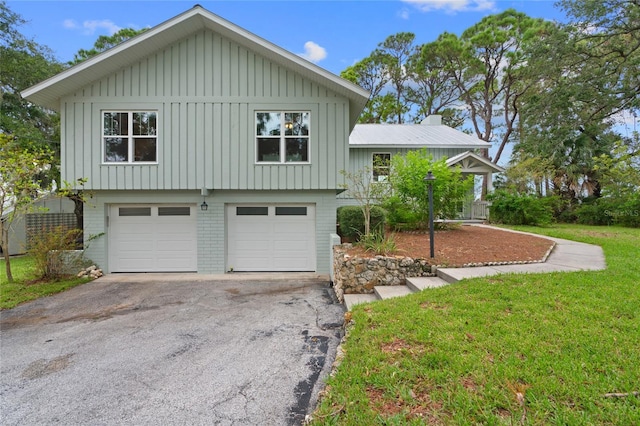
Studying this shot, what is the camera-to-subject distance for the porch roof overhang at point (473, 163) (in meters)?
14.8

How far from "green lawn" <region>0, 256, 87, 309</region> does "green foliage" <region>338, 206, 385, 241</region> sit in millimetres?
6878

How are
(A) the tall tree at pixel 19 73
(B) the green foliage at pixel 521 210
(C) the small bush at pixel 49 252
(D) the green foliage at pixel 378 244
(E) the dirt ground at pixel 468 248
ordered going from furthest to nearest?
1. (B) the green foliage at pixel 521 210
2. (A) the tall tree at pixel 19 73
3. (C) the small bush at pixel 49 252
4. (D) the green foliage at pixel 378 244
5. (E) the dirt ground at pixel 468 248

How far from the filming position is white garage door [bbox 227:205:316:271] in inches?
349

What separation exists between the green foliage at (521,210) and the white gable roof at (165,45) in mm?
8940

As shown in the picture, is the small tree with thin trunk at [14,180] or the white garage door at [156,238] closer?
the small tree with thin trunk at [14,180]

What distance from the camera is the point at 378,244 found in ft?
21.8

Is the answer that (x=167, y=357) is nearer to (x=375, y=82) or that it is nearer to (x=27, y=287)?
(x=27, y=287)

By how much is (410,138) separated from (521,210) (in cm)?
651

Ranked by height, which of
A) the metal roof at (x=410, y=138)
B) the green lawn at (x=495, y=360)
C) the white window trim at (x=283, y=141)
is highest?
the metal roof at (x=410, y=138)

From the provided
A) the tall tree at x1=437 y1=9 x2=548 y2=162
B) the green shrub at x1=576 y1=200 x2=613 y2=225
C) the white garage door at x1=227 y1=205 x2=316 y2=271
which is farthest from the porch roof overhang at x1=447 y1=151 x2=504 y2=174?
the tall tree at x1=437 y1=9 x2=548 y2=162

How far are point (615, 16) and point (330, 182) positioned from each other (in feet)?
58.1

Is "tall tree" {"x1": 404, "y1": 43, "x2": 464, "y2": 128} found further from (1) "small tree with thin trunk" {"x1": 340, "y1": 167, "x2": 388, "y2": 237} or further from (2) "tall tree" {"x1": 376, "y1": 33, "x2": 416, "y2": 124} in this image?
(1) "small tree with thin trunk" {"x1": 340, "y1": 167, "x2": 388, "y2": 237}

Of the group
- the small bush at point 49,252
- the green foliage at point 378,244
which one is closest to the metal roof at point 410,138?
the green foliage at point 378,244

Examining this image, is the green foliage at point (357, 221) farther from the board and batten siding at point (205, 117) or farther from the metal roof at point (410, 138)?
the metal roof at point (410, 138)
